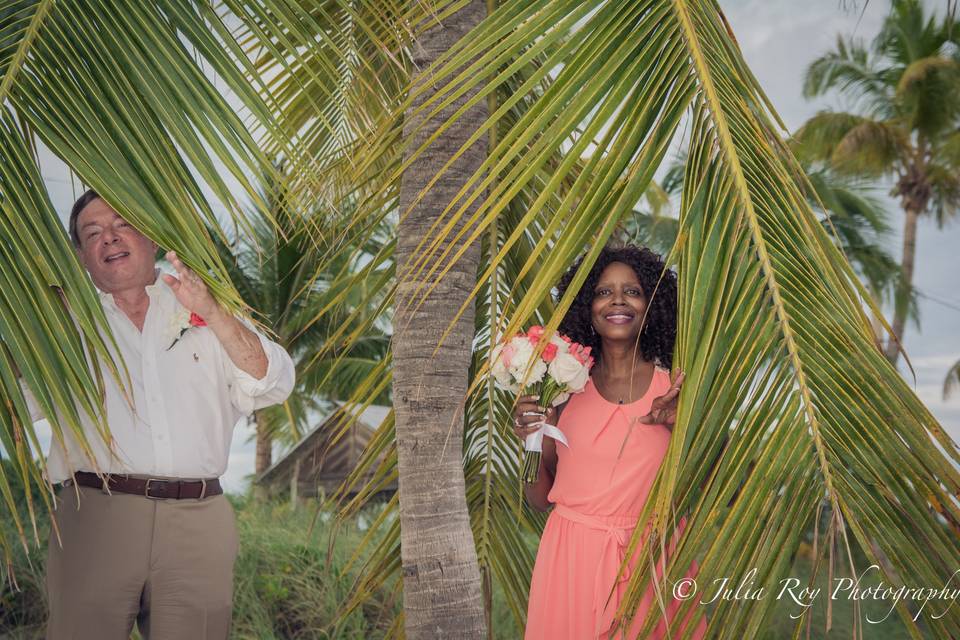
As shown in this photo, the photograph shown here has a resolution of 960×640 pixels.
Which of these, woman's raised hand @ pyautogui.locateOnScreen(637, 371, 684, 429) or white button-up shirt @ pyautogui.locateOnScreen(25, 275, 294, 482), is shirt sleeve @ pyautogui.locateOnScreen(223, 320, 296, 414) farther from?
woman's raised hand @ pyautogui.locateOnScreen(637, 371, 684, 429)

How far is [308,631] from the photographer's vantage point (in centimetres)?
709

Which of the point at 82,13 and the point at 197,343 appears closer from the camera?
the point at 82,13

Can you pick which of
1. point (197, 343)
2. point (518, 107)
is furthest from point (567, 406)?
point (518, 107)

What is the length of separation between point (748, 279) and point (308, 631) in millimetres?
6146

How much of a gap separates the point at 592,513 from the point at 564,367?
19.5 inches

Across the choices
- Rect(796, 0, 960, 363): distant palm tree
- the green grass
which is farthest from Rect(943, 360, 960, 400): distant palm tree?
the green grass

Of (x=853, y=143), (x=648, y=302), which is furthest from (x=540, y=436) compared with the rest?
(x=853, y=143)

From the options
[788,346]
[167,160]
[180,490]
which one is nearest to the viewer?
[788,346]

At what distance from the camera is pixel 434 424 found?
122 inches

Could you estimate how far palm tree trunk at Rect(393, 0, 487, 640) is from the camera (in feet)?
10.0

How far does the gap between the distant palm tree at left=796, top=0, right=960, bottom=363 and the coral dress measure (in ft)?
53.5

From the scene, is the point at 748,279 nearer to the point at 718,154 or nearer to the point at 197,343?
the point at 718,154

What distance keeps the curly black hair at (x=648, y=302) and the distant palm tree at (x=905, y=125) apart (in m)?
15.9

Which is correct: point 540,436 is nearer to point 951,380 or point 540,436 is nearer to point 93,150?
point 93,150
